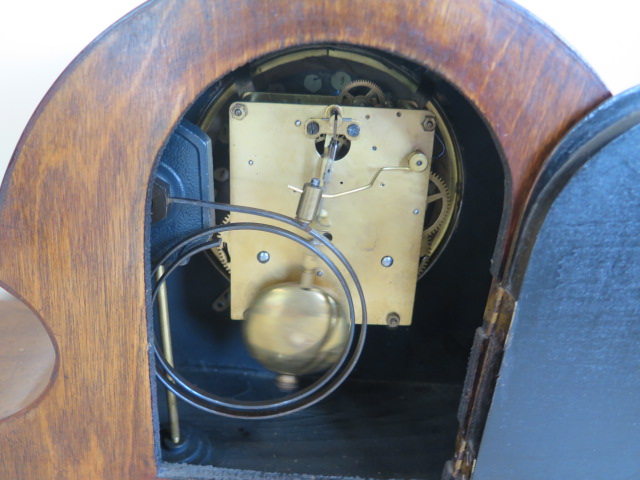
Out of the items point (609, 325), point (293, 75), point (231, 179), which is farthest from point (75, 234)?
point (609, 325)

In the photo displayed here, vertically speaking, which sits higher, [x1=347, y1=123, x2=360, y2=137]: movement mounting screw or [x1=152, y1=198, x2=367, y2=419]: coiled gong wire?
[x1=347, y1=123, x2=360, y2=137]: movement mounting screw

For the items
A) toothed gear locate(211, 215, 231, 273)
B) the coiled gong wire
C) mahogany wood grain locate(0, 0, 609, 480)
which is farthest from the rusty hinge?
toothed gear locate(211, 215, 231, 273)

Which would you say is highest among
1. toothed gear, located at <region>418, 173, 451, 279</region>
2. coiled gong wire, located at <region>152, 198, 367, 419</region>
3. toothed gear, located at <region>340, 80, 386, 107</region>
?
toothed gear, located at <region>340, 80, 386, 107</region>

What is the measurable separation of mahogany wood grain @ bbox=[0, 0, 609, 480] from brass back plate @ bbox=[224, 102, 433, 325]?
0.69ft

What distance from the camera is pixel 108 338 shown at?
26.8 inches

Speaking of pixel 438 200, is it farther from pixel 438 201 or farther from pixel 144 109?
pixel 144 109

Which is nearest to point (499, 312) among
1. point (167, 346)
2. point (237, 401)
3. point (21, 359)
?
point (237, 401)

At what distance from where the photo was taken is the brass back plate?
799 millimetres

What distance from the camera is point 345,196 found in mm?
831

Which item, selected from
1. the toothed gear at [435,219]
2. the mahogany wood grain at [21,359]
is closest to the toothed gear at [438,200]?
the toothed gear at [435,219]

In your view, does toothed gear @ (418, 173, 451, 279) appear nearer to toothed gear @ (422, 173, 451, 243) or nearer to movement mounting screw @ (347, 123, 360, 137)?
toothed gear @ (422, 173, 451, 243)

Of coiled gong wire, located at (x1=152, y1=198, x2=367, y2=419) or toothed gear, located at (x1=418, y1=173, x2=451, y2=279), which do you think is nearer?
coiled gong wire, located at (x1=152, y1=198, x2=367, y2=419)

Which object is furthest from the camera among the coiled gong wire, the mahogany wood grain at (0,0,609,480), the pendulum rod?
the pendulum rod

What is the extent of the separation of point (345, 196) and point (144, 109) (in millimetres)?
322
